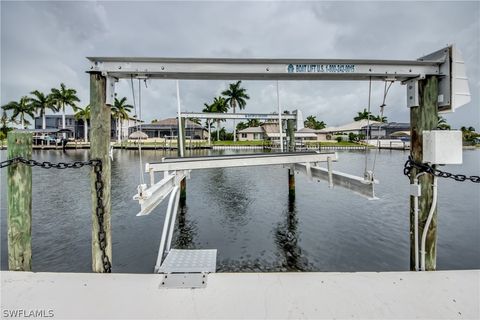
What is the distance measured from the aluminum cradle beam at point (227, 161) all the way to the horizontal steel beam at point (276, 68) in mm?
1246

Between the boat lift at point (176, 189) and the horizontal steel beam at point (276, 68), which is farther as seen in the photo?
the horizontal steel beam at point (276, 68)

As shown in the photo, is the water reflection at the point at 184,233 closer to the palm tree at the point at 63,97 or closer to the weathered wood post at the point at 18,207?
the weathered wood post at the point at 18,207

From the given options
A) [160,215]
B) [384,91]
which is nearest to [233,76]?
[384,91]

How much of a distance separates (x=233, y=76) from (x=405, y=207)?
37.7 feet

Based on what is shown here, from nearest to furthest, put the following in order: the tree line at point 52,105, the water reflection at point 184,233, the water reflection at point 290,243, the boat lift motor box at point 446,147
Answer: the boat lift motor box at point 446,147 → the water reflection at point 290,243 → the water reflection at point 184,233 → the tree line at point 52,105

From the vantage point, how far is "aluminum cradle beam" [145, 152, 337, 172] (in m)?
3.69

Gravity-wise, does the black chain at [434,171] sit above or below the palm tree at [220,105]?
below

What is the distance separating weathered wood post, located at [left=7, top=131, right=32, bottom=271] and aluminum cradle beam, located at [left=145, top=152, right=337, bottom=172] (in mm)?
1875

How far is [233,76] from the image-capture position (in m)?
4.19

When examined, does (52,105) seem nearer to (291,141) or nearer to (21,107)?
(21,107)

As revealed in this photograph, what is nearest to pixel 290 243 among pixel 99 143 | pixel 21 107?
pixel 99 143

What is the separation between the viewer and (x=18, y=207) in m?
3.70

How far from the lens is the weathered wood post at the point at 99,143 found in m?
3.71

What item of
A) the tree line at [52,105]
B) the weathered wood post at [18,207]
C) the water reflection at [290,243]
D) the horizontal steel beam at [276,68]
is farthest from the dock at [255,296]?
Result: the tree line at [52,105]
